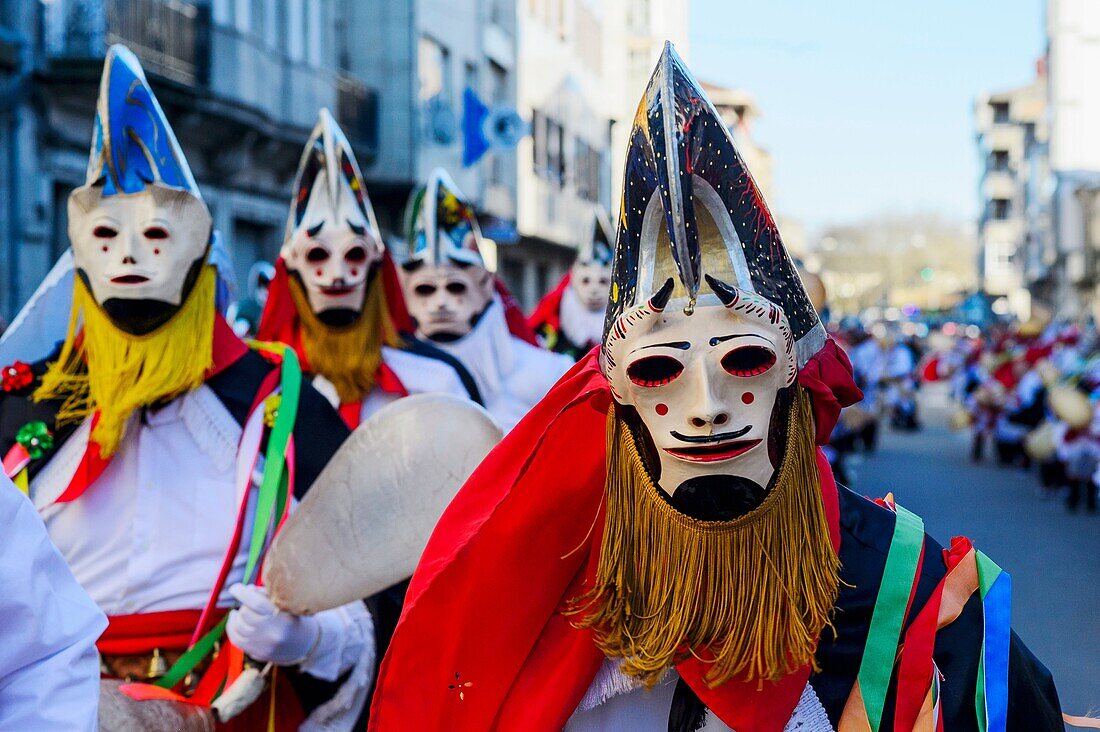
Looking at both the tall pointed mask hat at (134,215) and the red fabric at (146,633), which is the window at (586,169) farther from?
the red fabric at (146,633)

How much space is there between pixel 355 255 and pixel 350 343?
333 mm

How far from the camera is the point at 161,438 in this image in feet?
13.0

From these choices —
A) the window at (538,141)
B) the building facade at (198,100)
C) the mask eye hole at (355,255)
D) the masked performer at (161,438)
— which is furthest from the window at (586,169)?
the masked performer at (161,438)

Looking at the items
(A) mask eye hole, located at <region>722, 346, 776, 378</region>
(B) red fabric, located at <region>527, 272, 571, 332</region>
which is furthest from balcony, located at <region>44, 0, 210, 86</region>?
(A) mask eye hole, located at <region>722, 346, 776, 378</region>

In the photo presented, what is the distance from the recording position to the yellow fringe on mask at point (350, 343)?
19.2 feet

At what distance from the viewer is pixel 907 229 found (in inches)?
4190

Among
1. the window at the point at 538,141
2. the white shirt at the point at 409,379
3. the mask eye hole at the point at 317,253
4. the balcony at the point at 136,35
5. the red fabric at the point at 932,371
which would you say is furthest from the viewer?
the window at the point at 538,141

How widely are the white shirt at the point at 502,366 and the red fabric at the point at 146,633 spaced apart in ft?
10.9

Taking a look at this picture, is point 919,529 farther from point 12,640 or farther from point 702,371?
point 12,640

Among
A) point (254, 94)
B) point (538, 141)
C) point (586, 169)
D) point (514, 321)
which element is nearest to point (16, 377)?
point (514, 321)

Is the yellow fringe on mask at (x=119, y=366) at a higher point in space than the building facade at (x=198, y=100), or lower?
lower

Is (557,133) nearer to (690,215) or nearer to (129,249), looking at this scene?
(129,249)

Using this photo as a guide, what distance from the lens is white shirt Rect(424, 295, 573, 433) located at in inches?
282

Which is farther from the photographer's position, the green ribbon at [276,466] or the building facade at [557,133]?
the building facade at [557,133]
